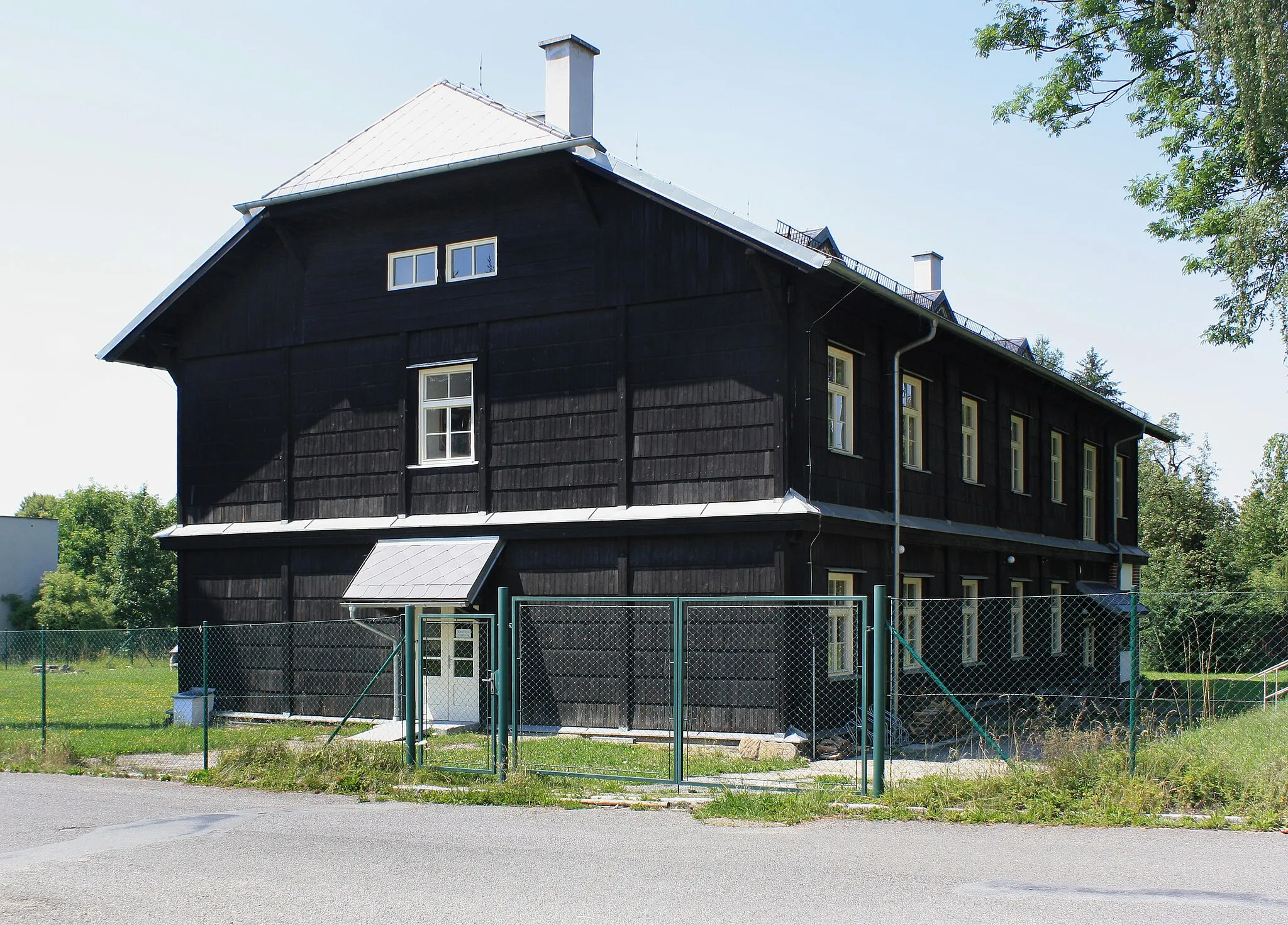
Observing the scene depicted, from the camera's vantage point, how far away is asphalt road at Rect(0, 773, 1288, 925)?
7.73 meters

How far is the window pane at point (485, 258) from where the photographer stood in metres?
19.3

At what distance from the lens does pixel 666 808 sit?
11.7 metres

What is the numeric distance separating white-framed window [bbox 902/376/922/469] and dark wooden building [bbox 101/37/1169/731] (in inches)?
2.5

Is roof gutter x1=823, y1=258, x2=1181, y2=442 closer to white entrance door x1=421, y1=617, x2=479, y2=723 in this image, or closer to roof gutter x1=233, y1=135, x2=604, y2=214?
roof gutter x1=233, y1=135, x2=604, y2=214

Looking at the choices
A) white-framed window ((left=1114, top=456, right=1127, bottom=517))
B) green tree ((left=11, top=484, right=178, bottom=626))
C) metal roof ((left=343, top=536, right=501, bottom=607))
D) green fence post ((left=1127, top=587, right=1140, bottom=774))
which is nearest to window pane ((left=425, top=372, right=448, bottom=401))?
metal roof ((left=343, top=536, right=501, bottom=607))

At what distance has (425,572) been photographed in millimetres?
18641

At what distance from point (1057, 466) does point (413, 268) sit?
15.3 meters

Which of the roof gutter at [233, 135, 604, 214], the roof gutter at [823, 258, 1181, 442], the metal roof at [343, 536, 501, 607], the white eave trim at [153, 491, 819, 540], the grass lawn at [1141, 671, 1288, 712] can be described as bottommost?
the grass lawn at [1141, 671, 1288, 712]

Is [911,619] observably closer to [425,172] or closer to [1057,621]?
[1057,621]

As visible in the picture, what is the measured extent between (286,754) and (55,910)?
5878mm

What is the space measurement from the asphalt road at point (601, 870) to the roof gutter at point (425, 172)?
9.64 metres

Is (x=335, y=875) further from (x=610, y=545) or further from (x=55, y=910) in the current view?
(x=610, y=545)

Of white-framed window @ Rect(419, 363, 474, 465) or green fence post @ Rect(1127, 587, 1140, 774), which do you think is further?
white-framed window @ Rect(419, 363, 474, 465)

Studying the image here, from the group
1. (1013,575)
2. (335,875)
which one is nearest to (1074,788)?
(335,875)
